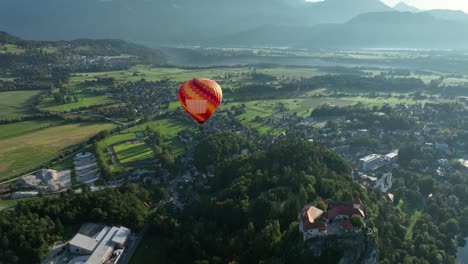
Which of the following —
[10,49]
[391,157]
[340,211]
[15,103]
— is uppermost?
[10,49]

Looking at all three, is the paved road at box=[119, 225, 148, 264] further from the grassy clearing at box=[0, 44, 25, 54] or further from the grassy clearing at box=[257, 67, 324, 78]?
the grassy clearing at box=[0, 44, 25, 54]

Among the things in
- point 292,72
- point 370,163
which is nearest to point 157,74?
point 292,72

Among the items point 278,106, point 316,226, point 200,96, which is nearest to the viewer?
point 316,226

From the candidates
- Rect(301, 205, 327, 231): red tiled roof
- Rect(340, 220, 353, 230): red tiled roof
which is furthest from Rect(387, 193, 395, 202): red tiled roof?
Rect(340, 220, 353, 230): red tiled roof

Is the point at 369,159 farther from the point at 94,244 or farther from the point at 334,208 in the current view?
the point at 94,244

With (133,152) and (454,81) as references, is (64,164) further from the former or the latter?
(454,81)

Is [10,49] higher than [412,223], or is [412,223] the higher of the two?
[10,49]

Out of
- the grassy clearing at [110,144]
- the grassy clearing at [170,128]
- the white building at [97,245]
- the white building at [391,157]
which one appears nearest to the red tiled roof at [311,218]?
the white building at [97,245]

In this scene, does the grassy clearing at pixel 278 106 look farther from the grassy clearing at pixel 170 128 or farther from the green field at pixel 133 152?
the green field at pixel 133 152
